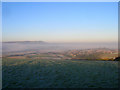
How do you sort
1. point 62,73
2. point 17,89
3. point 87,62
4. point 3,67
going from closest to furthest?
point 17,89 → point 62,73 → point 3,67 → point 87,62

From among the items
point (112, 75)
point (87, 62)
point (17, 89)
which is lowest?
point (17, 89)

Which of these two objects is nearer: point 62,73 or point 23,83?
point 23,83

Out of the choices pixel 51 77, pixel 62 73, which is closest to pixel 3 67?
pixel 51 77

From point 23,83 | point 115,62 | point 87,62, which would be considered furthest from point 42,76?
point 115,62

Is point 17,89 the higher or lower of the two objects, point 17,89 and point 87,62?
the lower

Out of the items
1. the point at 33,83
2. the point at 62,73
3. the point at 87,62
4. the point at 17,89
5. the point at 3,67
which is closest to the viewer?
the point at 17,89

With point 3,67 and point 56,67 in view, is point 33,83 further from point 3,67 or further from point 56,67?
point 3,67
